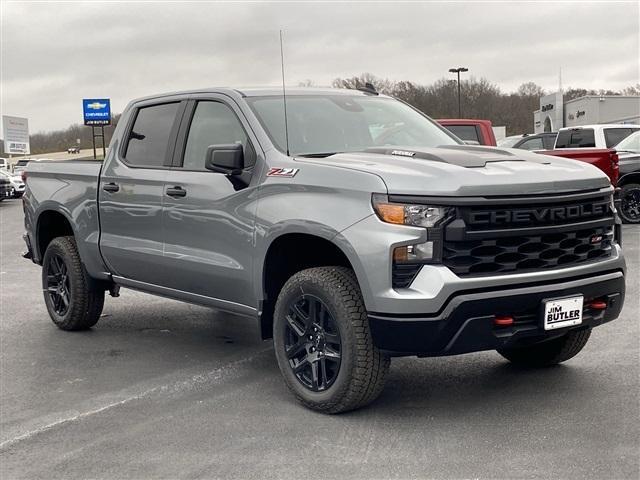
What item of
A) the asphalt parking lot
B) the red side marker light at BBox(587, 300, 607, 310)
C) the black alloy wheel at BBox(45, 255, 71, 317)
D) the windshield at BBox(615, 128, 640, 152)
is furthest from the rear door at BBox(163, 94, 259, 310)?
the windshield at BBox(615, 128, 640, 152)

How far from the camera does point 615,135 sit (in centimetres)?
1616

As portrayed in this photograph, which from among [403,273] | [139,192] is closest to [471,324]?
[403,273]

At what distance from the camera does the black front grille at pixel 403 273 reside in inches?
167

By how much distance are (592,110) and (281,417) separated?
1930 inches

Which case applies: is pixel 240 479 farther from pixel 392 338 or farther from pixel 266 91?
pixel 266 91

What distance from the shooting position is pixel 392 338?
4.29m

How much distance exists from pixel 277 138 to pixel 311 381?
1.56m

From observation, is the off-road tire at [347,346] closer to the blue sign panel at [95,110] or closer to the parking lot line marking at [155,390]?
the parking lot line marking at [155,390]

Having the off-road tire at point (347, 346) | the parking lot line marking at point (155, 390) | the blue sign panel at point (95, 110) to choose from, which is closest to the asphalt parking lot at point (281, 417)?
the parking lot line marking at point (155, 390)

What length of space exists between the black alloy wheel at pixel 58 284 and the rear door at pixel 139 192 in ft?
2.89

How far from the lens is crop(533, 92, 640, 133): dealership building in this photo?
49.3 metres

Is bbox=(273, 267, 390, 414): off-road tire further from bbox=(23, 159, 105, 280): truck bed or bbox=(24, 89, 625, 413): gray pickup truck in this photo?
bbox=(23, 159, 105, 280): truck bed

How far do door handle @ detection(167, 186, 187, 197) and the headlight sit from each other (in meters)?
1.85

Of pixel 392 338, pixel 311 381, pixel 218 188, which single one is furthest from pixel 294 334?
pixel 218 188
